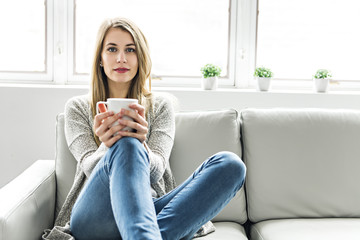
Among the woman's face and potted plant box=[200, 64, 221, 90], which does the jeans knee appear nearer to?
the woman's face

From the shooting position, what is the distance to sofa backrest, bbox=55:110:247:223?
173cm

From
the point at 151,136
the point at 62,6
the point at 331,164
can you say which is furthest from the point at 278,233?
the point at 62,6

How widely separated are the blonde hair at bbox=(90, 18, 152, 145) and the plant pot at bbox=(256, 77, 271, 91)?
787 mm

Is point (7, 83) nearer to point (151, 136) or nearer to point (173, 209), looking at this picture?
point (151, 136)

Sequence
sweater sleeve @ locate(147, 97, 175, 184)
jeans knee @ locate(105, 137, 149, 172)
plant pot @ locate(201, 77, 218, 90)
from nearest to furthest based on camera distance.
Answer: jeans knee @ locate(105, 137, 149, 172)
sweater sleeve @ locate(147, 97, 175, 184)
plant pot @ locate(201, 77, 218, 90)

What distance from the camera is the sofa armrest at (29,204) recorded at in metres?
1.28

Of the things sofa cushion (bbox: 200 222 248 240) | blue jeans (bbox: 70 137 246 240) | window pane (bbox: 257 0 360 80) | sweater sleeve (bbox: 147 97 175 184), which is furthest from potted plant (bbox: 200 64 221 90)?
blue jeans (bbox: 70 137 246 240)

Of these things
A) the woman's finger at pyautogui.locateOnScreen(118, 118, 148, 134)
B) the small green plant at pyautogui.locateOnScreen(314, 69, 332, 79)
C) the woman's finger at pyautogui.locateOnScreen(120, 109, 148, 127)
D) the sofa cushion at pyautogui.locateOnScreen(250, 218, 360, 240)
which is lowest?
the sofa cushion at pyautogui.locateOnScreen(250, 218, 360, 240)

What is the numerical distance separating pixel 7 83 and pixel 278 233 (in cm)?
172

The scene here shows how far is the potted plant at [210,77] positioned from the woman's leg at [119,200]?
3.63 ft

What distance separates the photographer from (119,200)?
1181mm

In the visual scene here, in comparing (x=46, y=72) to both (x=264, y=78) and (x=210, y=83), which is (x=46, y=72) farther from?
(x=264, y=78)

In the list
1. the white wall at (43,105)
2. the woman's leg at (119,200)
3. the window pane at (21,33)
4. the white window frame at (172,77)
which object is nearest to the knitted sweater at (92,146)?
the woman's leg at (119,200)

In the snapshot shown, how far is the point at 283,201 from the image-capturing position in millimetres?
1769
